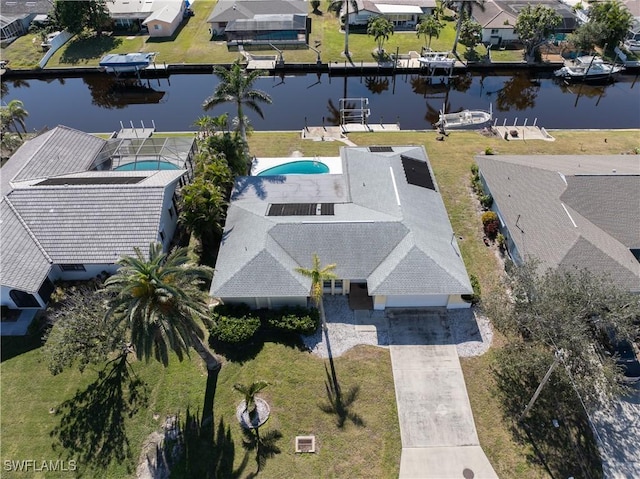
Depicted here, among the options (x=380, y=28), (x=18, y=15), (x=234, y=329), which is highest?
(x=380, y=28)

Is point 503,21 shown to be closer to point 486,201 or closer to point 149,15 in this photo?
point 486,201

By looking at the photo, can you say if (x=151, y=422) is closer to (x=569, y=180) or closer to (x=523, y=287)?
(x=523, y=287)

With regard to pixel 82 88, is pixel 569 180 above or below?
above

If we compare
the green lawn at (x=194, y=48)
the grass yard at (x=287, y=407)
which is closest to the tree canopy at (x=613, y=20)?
the green lawn at (x=194, y=48)

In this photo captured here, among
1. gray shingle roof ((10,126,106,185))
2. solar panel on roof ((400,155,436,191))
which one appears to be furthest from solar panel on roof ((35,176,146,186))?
solar panel on roof ((400,155,436,191))

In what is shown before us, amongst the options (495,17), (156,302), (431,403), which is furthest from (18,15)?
(431,403)

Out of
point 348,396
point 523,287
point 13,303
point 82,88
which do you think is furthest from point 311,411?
point 82,88
